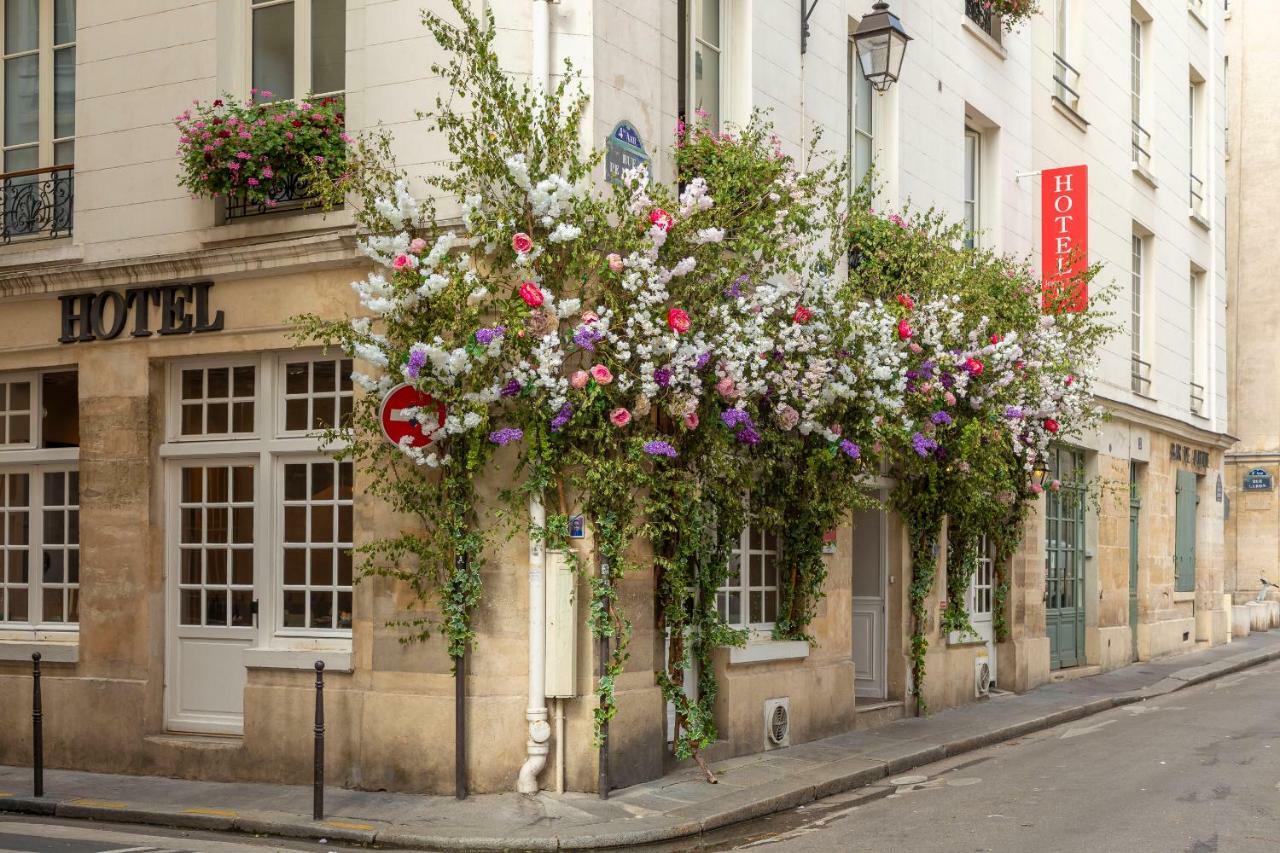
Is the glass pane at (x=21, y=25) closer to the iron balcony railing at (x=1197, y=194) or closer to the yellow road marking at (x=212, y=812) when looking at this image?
the yellow road marking at (x=212, y=812)

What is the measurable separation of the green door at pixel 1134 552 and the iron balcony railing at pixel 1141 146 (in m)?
4.37

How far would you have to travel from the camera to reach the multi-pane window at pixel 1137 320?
840 inches

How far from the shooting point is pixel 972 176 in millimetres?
17250

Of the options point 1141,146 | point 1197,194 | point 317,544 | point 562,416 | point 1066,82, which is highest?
point 1066,82

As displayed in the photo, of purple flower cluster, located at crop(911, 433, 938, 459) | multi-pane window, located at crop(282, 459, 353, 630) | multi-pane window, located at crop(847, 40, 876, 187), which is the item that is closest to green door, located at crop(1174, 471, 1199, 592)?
multi-pane window, located at crop(847, 40, 876, 187)

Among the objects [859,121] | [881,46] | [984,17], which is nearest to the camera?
[881,46]

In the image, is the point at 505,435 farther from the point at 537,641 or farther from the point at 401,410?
the point at 537,641

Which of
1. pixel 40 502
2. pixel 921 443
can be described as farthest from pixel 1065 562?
pixel 40 502

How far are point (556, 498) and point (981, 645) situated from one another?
7881mm

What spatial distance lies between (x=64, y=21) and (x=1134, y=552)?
1601 cm

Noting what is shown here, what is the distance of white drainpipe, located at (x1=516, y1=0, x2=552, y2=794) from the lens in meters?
9.74

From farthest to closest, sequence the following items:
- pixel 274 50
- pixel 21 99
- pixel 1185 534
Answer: pixel 1185 534 < pixel 21 99 < pixel 274 50

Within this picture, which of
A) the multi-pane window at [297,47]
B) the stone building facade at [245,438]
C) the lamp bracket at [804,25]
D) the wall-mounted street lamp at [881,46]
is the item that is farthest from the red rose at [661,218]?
the wall-mounted street lamp at [881,46]

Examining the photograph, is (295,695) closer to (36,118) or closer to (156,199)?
(156,199)
